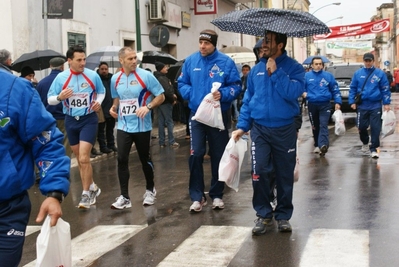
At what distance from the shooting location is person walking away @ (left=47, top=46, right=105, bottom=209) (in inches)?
330

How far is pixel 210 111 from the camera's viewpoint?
761cm

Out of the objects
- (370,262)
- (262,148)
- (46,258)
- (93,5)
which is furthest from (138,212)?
(93,5)

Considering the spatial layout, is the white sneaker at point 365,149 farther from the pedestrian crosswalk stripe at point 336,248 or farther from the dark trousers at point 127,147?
the pedestrian crosswalk stripe at point 336,248

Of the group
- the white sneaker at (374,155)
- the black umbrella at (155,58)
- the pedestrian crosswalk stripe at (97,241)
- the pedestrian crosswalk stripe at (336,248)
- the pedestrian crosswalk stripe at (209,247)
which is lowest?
the pedestrian crosswalk stripe at (97,241)

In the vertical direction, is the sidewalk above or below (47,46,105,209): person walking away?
below

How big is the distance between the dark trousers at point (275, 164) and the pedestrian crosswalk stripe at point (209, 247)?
0.38m

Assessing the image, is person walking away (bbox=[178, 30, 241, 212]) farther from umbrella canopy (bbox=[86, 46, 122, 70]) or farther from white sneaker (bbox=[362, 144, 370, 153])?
umbrella canopy (bbox=[86, 46, 122, 70])

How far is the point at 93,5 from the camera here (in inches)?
755

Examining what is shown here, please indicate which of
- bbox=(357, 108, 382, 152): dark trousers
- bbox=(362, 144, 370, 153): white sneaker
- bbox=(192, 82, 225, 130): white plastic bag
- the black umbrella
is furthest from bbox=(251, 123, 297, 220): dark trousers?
the black umbrella

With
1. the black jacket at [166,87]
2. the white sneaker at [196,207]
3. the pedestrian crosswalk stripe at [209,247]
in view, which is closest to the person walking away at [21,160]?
the pedestrian crosswalk stripe at [209,247]

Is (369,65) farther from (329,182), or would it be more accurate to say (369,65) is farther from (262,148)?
(262,148)

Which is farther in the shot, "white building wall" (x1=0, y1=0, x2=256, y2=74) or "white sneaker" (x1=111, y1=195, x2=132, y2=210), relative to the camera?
"white building wall" (x1=0, y1=0, x2=256, y2=74)

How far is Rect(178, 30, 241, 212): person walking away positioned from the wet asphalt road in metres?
0.38

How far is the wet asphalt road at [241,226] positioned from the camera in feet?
19.1
